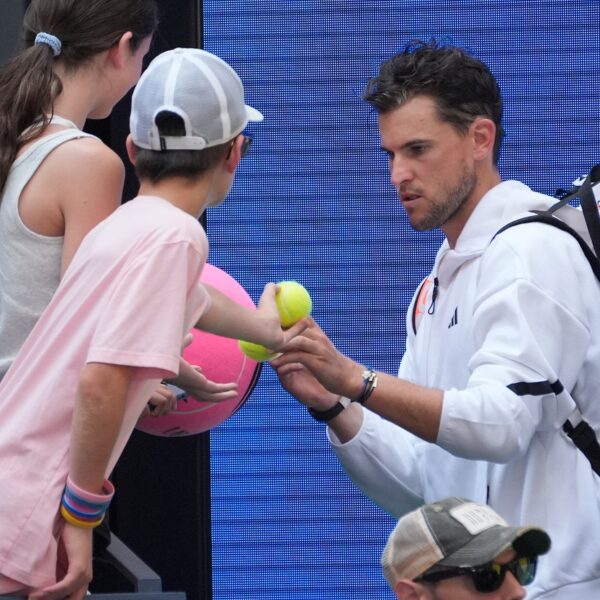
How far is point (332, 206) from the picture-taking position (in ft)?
14.1

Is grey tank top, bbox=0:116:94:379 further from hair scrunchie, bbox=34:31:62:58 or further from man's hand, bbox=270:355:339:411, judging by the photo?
man's hand, bbox=270:355:339:411

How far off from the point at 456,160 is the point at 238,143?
1054mm

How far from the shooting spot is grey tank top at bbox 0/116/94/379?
9.20 ft

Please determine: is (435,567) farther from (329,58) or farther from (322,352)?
(329,58)

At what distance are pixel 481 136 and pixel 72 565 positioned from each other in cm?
169

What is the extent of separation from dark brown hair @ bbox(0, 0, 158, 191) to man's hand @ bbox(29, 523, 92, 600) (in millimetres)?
774

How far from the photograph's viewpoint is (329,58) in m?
4.32

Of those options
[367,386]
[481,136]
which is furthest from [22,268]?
[481,136]

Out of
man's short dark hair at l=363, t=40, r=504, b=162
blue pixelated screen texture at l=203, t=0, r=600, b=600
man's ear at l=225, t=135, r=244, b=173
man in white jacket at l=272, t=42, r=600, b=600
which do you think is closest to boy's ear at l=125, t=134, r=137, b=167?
man's ear at l=225, t=135, r=244, b=173

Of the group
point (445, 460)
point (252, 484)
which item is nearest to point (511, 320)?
point (445, 460)

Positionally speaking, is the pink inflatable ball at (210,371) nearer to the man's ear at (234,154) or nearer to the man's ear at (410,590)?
the man's ear at (234,154)

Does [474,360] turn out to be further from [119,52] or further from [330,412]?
[119,52]

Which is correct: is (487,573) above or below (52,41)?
below

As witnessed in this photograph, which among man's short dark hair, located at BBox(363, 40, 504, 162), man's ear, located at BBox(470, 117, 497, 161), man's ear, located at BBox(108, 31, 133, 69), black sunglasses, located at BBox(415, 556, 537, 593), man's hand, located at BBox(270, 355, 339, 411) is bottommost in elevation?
man's hand, located at BBox(270, 355, 339, 411)
